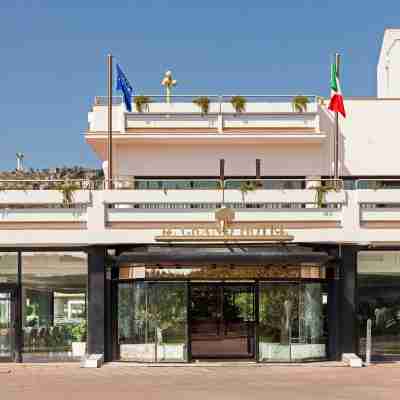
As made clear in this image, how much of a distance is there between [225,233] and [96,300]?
449 cm

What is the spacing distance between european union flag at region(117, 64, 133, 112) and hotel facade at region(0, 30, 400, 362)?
3.96 meters

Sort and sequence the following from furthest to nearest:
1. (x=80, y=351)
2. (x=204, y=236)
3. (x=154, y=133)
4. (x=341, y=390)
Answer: (x=154, y=133)
(x=80, y=351)
(x=204, y=236)
(x=341, y=390)

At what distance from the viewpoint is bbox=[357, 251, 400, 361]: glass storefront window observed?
24.2 meters

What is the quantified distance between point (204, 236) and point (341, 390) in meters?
6.49

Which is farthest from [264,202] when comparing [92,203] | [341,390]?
[341,390]

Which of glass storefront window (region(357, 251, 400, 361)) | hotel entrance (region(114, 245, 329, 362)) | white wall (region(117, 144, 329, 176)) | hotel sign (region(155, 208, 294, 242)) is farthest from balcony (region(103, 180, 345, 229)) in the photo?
white wall (region(117, 144, 329, 176))

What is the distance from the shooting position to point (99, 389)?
18.3 meters

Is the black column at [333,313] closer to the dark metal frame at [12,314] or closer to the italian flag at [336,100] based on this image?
the italian flag at [336,100]

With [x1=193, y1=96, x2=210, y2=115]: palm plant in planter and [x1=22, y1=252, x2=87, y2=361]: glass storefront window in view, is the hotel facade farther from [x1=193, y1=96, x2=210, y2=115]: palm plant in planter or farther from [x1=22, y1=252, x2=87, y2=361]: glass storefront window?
[x1=193, y1=96, x2=210, y2=115]: palm plant in planter

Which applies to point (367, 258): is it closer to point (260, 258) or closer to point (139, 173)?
point (260, 258)

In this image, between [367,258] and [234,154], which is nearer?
[367,258]

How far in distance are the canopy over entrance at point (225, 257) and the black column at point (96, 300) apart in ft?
2.30

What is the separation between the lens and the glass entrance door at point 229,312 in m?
23.9

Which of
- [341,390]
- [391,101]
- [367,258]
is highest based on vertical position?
[391,101]
